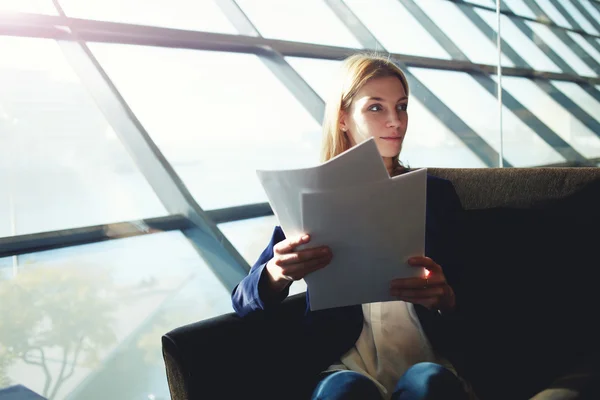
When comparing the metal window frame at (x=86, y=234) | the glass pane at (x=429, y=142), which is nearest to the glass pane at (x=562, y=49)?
the glass pane at (x=429, y=142)

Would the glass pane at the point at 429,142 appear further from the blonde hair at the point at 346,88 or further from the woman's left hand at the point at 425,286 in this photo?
the woman's left hand at the point at 425,286

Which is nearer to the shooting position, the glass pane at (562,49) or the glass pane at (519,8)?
the glass pane at (519,8)

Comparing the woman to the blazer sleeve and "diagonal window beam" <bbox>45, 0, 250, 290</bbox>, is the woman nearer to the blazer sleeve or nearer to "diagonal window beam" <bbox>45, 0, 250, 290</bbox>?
the blazer sleeve

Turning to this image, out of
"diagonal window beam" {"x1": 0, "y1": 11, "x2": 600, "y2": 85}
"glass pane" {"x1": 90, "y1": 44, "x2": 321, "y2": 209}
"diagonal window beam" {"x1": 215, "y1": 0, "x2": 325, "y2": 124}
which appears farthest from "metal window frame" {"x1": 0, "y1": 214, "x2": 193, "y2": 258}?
"diagonal window beam" {"x1": 215, "y1": 0, "x2": 325, "y2": 124}

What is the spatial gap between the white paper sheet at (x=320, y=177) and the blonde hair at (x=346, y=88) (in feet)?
1.59

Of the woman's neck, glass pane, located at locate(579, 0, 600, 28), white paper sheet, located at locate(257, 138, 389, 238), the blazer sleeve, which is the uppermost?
glass pane, located at locate(579, 0, 600, 28)

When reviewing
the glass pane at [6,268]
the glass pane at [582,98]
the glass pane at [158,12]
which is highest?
the glass pane at [582,98]

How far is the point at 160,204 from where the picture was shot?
2.34 meters

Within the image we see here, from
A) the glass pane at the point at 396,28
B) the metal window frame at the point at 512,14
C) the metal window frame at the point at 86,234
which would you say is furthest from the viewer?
the metal window frame at the point at 512,14

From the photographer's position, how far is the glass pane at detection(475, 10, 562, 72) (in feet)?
15.5

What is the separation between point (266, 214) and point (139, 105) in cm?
78

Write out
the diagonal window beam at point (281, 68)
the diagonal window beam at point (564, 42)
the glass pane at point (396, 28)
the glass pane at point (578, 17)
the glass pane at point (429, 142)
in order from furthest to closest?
the glass pane at point (578, 17) → the diagonal window beam at point (564, 42) → the glass pane at point (429, 142) → the glass pane at point (396, 28) → the diagonal window beam at point (281, 68)

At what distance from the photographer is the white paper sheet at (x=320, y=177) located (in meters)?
0.92

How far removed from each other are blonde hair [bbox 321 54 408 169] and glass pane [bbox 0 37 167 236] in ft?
3.50
